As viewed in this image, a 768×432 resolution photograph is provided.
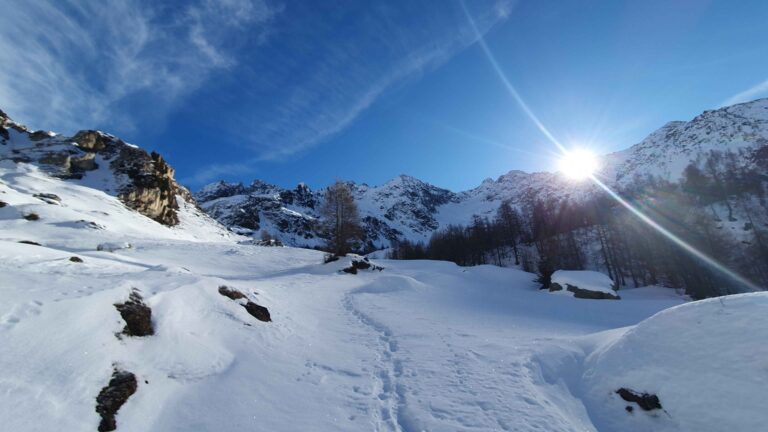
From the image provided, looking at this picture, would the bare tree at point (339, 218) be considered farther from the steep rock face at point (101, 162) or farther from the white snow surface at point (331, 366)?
the steep rock face at point (101, 162)

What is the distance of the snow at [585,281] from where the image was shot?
2934cm

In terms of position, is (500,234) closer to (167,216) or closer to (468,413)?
(167,216)

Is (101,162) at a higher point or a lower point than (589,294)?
higher

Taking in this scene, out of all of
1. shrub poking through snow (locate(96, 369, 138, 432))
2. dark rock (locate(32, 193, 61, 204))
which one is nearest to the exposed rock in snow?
shrub poking through snow (locate(96, 369, 138, 432))

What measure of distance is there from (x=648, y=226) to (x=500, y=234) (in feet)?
109

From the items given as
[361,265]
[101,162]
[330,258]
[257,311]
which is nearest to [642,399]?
[257,311]

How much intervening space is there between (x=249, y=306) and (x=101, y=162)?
63.0 metres

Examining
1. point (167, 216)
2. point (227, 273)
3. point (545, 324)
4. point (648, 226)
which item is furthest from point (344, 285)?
point (648, 226)

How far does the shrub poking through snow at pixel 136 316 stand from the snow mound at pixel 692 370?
33.0 feet

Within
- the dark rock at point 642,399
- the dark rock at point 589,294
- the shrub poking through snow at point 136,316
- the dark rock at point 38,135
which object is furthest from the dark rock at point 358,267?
the dark rock at point 38,135

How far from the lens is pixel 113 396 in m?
5.68

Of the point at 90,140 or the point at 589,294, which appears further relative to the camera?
the point at 90,140

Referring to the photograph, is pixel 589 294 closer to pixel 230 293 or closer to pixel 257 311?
pixel 257 311

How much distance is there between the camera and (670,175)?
14788cm
